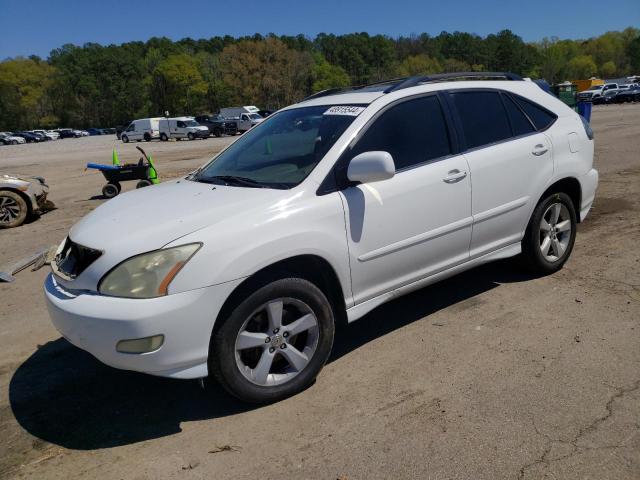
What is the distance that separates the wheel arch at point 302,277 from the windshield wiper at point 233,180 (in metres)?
0.57

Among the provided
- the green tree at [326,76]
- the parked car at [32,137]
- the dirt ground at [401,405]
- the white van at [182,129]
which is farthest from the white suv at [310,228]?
the green tree at [326,76]

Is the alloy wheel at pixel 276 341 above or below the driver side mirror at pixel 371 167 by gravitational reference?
below

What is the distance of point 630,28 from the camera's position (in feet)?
545

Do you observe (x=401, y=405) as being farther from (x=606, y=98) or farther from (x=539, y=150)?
(x=606, y=98)

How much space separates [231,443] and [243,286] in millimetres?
825

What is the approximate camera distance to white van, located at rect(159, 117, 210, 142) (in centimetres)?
4350

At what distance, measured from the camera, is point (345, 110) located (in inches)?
147

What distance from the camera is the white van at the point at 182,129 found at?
4350 cm

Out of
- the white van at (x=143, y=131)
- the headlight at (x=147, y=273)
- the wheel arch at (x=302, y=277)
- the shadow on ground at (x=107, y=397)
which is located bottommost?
the shadow on ground at (x=107, y=397)

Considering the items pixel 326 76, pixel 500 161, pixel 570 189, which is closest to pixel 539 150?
pixel 500 161

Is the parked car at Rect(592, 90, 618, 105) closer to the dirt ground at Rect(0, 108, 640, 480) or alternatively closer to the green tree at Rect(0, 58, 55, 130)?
the dirt ground at Rect(0, 108, 640, 480)

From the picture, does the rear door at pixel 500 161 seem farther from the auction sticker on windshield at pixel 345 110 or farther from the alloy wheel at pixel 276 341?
the alloy wheel at pixel 276 341

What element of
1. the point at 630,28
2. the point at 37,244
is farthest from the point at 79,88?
the point at 630,28

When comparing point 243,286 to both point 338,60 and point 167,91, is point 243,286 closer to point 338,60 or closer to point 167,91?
Result: point 167,91
